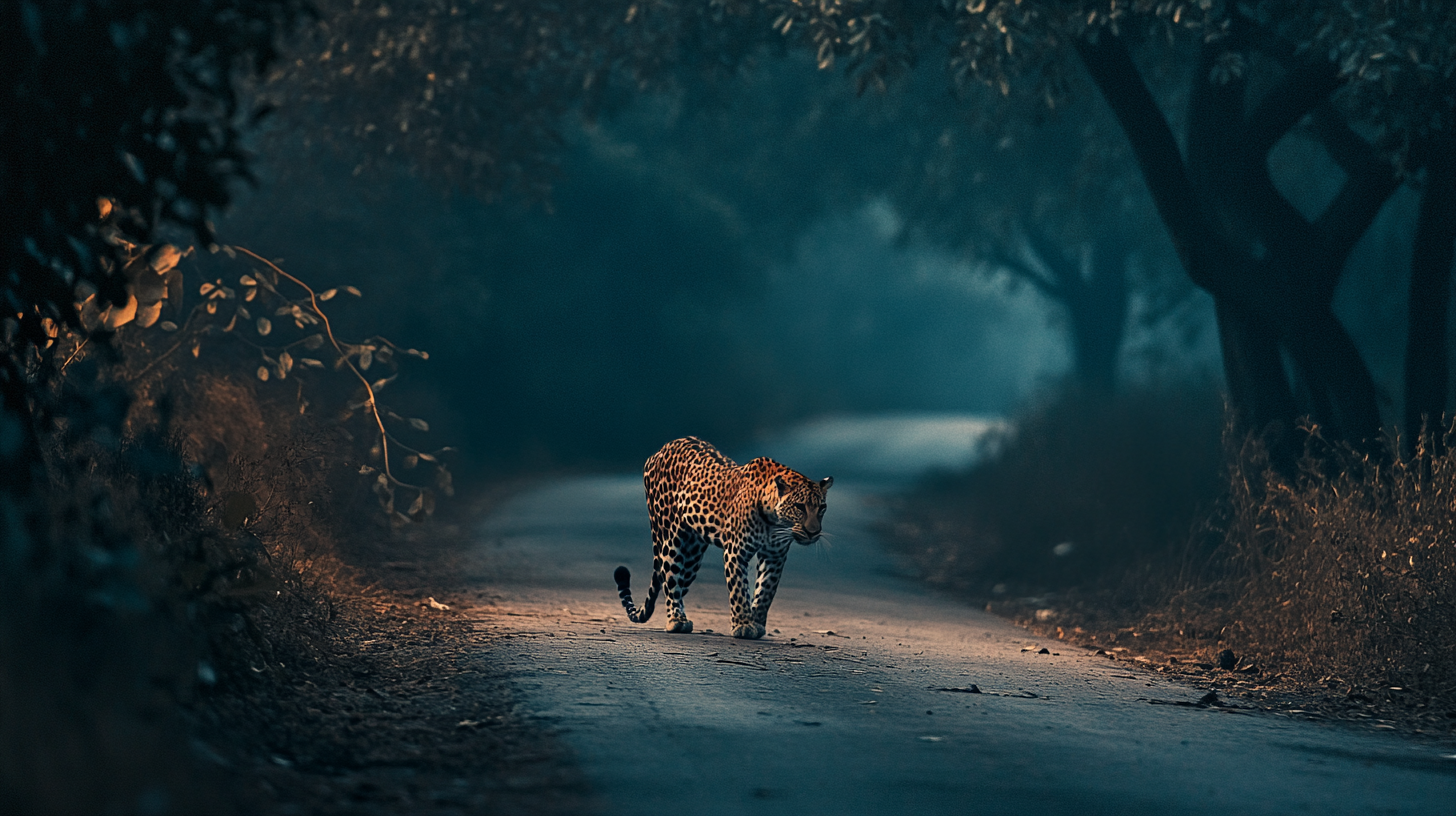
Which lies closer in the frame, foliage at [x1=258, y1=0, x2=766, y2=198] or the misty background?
foliage at [x1=258, y1=0, x2=766, y2=198]

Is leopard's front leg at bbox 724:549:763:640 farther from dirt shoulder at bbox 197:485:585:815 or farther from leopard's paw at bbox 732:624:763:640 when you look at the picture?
dirt shoulder at bbox 197:485:585:815

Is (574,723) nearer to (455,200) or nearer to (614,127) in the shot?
(455,200)

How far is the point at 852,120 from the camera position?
2914 centimetres

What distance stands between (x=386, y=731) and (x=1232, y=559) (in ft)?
24.0

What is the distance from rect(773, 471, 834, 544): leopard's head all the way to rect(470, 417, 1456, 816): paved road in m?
0.77

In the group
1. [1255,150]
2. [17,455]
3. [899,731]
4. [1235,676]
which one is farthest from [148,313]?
[1255,150]

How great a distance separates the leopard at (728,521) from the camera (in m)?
8.66

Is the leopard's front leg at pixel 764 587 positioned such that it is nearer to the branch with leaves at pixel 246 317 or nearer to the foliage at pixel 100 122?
the branch with leaves at pixel 246 317

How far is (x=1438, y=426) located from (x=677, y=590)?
7229 millimetres

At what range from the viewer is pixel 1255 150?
1306cm

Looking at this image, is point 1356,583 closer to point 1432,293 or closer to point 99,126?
point 1432,293

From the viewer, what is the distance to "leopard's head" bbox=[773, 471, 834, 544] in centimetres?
849

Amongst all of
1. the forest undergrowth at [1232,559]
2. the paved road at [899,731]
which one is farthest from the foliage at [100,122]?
the forest undergrowth at [1232,559]

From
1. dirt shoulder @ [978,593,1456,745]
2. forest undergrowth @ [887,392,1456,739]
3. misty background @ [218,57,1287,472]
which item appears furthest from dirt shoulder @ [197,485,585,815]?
misty background @ [218,57,1287,472]
